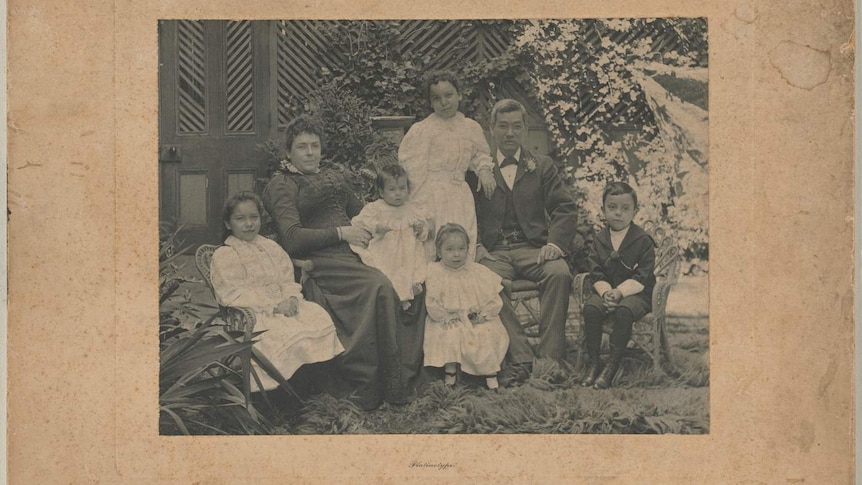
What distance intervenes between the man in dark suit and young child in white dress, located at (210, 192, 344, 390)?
3.17 feet

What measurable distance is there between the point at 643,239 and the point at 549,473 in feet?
4.35

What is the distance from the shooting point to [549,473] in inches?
161

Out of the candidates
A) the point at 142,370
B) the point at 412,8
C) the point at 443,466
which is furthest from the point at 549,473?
the point at 412,8

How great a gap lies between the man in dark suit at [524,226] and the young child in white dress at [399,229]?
1.06 ft

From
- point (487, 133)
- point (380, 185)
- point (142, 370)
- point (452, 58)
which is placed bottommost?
point (142, 370)

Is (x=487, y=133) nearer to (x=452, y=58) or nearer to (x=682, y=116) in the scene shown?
(x=452, y=58)

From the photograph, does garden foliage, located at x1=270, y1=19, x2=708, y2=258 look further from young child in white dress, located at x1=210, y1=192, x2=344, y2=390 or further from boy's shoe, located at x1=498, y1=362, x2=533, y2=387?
boy's shoe, located at x1=498, y1=362, x2=533, y2=387

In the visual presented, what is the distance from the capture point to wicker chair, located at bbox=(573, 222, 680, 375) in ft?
13.6

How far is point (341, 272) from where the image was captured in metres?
4.20

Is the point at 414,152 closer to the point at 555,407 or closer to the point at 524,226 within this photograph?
the point at 524,226

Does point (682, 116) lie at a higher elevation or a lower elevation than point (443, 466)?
higher

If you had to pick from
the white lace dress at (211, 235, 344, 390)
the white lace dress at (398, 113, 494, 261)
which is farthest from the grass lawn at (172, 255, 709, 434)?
the white lace dress at (398, 113, 494, 261)

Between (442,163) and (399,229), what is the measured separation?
1.38 ft

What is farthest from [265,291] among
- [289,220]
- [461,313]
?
[461,313]
